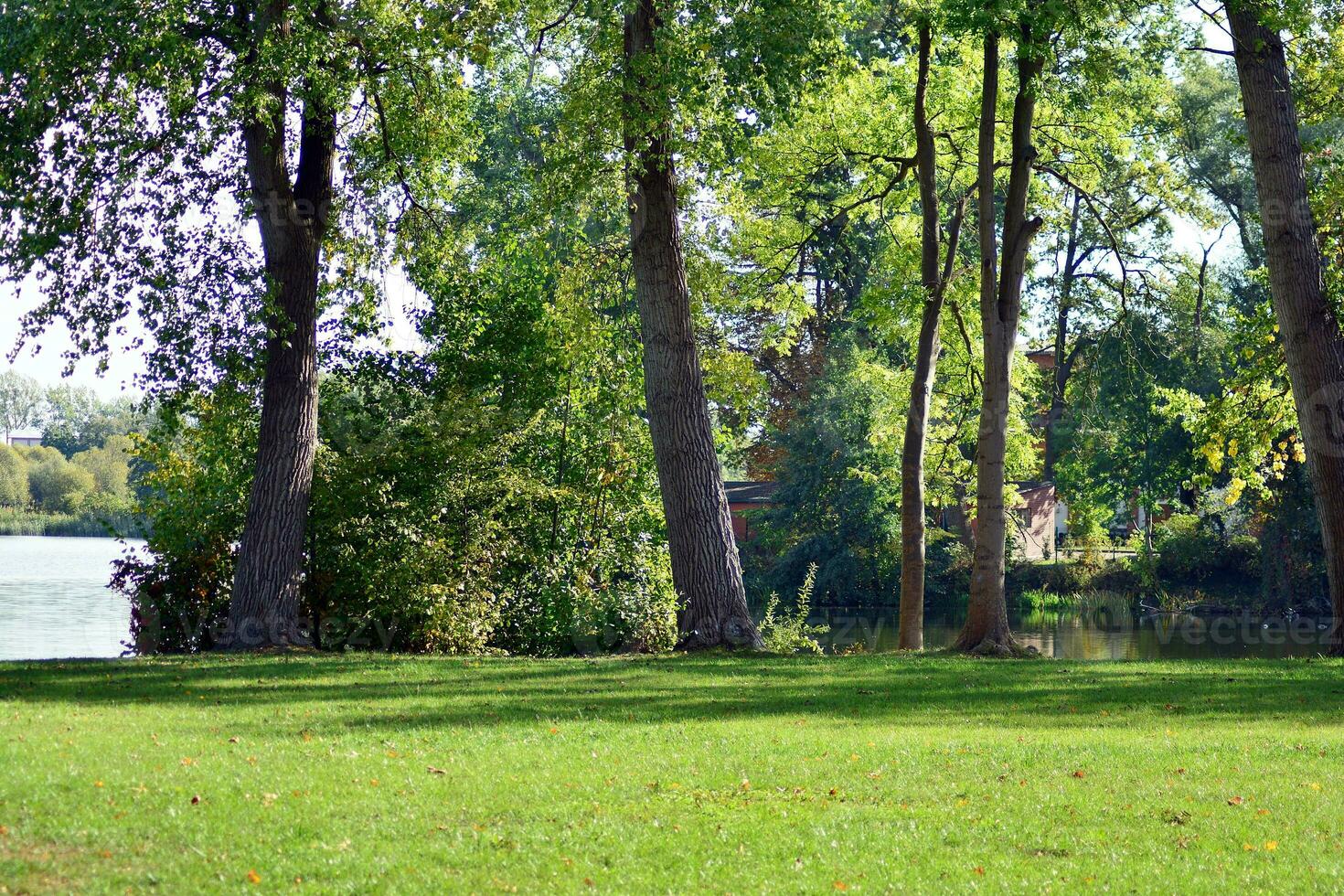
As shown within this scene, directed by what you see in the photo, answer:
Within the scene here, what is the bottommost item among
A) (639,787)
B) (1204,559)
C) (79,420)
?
(639,787)

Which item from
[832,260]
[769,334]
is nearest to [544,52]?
[769,334]

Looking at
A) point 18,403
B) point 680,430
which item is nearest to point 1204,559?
point 680,430

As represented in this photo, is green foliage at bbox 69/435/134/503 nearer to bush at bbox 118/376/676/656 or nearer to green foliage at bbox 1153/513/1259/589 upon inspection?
green foliage at bbox 1153/513/1259/589

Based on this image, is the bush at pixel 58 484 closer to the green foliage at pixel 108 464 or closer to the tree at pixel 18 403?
the green foliage at pixel 108 464

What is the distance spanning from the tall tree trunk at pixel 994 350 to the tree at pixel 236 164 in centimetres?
706

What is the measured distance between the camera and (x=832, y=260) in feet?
133

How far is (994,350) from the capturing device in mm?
18250

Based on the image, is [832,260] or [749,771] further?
[832,260]

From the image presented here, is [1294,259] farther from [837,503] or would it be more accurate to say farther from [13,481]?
[13,481]

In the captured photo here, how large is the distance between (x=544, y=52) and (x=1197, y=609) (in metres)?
30.2

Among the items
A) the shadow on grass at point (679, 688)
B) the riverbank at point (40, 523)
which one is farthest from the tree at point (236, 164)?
the riverbank at point (40, 523)

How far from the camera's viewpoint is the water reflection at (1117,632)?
2925 cm

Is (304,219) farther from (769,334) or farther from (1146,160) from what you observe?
(1146,160)

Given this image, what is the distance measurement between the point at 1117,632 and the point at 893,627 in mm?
6010
